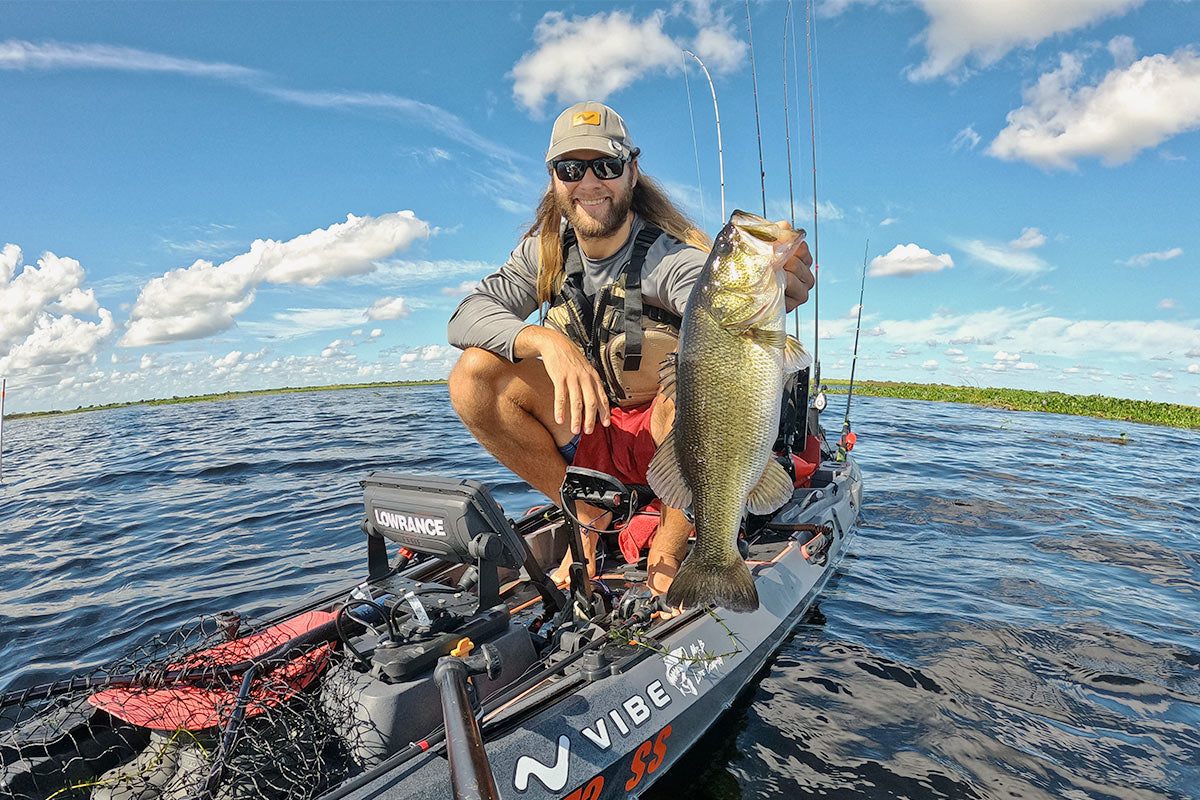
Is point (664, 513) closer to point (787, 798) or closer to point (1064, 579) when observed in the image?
point (787, 798)

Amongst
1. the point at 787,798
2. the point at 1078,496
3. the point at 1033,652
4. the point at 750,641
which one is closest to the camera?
the point at 787,798

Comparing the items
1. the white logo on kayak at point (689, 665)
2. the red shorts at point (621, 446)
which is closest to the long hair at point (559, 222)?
the red shorts at point (621, 446)

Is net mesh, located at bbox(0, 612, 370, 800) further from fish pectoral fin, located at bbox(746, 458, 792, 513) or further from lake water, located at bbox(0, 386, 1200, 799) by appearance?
fish pectoral fin, located at bbox(746, 458, 792, 513)

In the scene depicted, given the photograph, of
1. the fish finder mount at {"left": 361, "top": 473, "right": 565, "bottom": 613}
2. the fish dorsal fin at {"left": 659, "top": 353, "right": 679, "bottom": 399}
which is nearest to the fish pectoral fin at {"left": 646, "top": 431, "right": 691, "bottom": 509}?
the fish dorsal fin at {"left": 659, "top": 353, "right": 679, "bottom": 399}

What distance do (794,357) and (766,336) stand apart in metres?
0.17

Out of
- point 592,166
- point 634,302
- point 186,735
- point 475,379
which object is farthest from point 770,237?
point 186,735

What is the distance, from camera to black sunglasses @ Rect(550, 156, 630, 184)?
12.7 feet

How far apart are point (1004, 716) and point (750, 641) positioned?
6.01 ft

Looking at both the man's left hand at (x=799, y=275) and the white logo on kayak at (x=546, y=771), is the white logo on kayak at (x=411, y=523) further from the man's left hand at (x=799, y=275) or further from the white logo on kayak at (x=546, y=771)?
the man's left hand at (x=799, y=275)

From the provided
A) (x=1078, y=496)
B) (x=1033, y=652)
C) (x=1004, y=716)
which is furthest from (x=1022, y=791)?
(x=1078, y=496)

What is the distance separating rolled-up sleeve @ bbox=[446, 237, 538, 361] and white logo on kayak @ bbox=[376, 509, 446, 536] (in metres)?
1.04

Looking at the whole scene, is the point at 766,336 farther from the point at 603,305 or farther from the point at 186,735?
the point at 186,735

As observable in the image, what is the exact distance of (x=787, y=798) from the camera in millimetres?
3312

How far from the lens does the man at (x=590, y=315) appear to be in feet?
12.5
